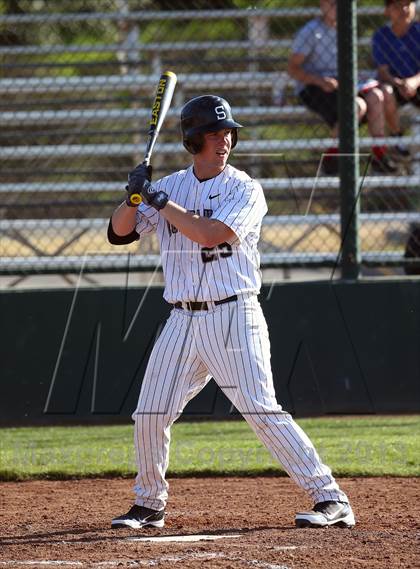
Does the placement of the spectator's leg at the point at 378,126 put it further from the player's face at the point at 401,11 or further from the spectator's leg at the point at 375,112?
the player's face at the point at 401,11

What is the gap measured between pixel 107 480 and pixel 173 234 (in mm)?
1988

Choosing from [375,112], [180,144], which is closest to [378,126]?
[375,112]

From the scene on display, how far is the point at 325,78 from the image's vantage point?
8680mm

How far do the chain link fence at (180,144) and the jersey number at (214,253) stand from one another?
3.44 m

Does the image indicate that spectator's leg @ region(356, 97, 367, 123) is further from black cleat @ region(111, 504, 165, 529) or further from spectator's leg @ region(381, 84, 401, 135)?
black cleat @ region(111, 504, 165, 529)

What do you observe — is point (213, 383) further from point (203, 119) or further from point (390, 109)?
point (203, 119)

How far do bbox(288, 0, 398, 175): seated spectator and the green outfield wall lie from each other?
1560 mm

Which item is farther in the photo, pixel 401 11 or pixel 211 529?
pixel 401 11

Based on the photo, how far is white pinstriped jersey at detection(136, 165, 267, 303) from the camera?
423 centimetres

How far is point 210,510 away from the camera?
487cm

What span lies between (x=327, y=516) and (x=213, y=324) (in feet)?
2.97

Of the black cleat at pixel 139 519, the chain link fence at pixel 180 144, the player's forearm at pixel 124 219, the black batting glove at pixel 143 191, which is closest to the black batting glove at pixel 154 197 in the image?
the black batting glove at pixel 143 191

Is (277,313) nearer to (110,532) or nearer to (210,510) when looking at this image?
(210,510)

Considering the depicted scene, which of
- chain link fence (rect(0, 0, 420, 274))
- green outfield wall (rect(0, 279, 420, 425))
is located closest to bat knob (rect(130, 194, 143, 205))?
green outfield wall (rect(0, 279, 420, 425))
